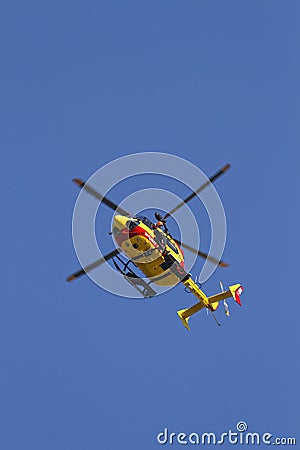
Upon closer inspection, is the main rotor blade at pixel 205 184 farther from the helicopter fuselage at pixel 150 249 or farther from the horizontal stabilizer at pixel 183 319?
the horizontal stabilizer at pixel 183 319

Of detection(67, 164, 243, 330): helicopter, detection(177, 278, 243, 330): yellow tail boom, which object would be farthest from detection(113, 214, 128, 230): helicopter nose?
detection(177, 278, 243, 330): yellow tail boom

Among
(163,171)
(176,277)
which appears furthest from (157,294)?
(163,171)

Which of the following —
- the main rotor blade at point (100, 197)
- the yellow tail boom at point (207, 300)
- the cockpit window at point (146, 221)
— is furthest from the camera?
the yellow tail boom at point (207, 300)

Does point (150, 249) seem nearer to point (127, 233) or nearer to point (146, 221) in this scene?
point (146, 221)

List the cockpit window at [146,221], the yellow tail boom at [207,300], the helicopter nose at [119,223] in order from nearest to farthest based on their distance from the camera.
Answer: the helicopter nose at [119,223]
the cockpit window at [146,221]
the yellow tail boom at [207,300]

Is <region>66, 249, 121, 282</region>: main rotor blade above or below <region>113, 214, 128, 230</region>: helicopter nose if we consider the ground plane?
below

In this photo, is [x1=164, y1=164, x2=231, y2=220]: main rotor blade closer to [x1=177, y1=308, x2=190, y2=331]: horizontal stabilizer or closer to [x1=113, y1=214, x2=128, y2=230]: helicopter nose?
[x1=113, y1=214, x2=128, y2=230]: helicopter nose

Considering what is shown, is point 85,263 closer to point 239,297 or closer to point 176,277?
point 176,277

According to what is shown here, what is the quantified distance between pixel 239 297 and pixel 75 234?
10.1 m

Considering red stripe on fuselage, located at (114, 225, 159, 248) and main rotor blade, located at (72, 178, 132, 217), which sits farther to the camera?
red stripe on fuselage, located at (114, 225, 159, 248)

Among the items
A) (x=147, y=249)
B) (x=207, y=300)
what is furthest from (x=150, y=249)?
(x=207, y=300)

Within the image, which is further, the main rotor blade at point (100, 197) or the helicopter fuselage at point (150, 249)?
the helicopter fuselage at point (150, 249)

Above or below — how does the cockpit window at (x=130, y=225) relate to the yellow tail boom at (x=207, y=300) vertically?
below

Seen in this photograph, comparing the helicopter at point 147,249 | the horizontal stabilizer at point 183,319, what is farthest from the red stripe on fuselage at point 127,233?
the horizontal stabilizer at point 183,319
